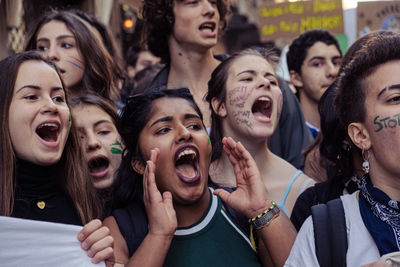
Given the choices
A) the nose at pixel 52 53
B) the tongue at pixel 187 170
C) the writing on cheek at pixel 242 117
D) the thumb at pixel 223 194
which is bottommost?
the thumb at pixel 223 194

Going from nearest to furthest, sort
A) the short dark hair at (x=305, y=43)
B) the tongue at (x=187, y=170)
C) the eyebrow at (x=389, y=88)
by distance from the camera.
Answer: the eyebrow at (x=389, y=88), the tongue at (x=187, y=170), the short dark hair at (x=305, y=43)

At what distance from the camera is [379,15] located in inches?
241

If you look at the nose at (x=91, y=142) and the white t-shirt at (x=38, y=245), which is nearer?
the white t-shirt at (x=38, y=245)

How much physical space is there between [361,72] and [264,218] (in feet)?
2.56

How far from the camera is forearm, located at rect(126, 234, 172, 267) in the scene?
2.41 m

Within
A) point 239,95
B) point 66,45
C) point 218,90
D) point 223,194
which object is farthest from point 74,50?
point 223,194

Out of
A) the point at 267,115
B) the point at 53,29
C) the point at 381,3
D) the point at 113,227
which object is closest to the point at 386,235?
the point at 113,227

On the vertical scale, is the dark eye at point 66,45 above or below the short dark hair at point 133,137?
above

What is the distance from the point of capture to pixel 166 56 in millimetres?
4590

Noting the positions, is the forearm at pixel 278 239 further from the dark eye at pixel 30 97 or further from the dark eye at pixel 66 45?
the dark eye at pixel 66 45

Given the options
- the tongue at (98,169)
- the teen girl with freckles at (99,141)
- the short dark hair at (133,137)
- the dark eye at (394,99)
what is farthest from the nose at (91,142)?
the dark eye at (394,99)

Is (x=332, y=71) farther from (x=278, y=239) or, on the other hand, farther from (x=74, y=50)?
(x=278, y=239)

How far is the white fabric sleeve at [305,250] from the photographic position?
7.34ft

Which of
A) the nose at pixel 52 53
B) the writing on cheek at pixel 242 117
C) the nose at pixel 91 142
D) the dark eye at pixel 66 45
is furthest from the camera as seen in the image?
the dark eye at pixel 66 45
